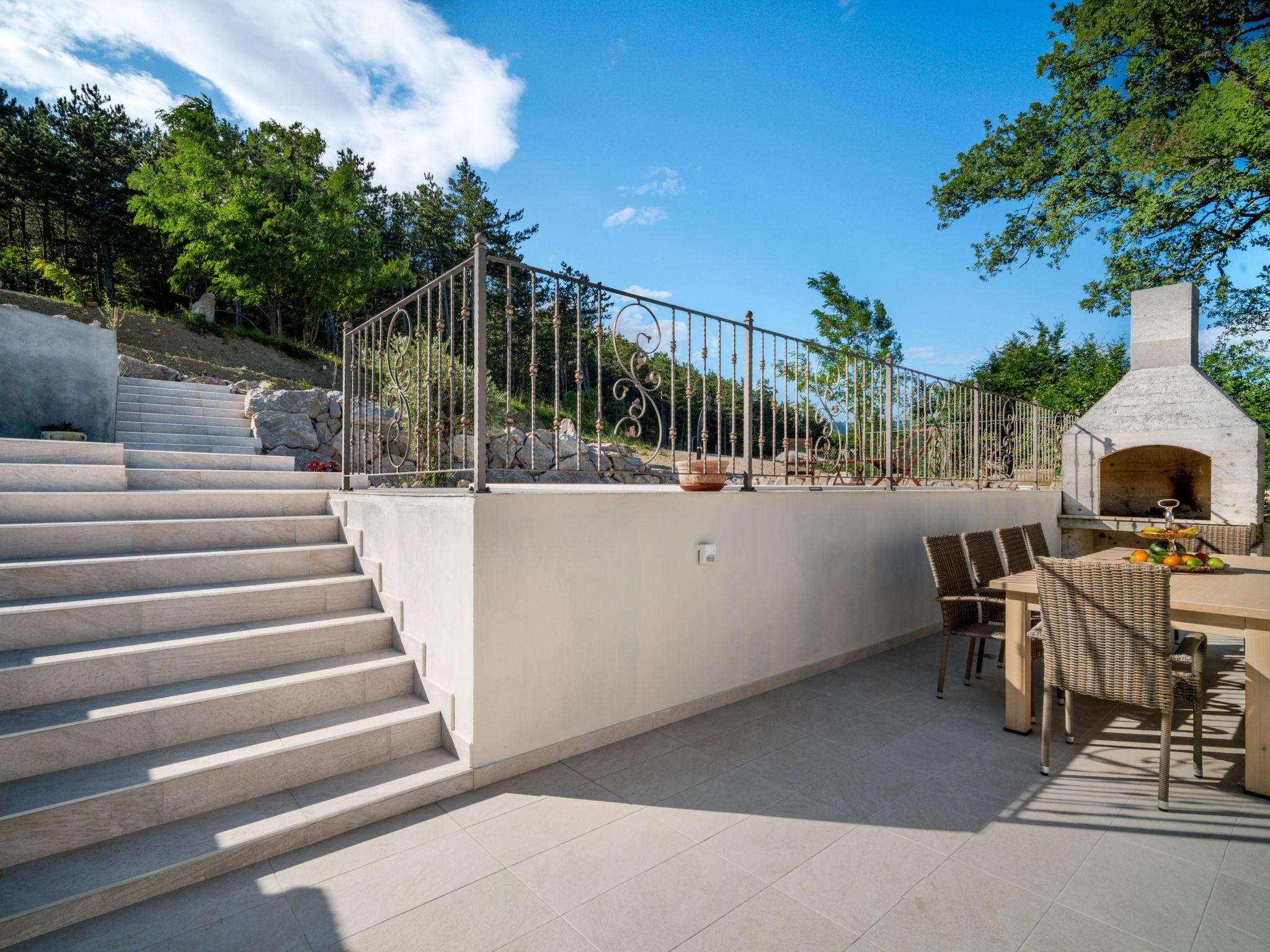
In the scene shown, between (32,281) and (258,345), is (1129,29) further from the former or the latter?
(32,281)

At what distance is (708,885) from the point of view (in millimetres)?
1836

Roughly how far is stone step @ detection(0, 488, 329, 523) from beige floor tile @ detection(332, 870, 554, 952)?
298 cm

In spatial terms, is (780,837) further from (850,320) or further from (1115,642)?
(850,320)

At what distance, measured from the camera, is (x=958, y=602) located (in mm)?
3641

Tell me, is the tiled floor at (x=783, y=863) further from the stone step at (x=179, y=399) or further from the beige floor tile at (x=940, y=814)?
the stone step at (x=179, y=399)

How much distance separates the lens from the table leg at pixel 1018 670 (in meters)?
3.01

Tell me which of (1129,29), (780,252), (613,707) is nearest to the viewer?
(613,707)

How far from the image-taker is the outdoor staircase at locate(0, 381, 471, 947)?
1.83 metres

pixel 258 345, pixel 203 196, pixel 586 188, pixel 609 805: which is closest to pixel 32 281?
pixel 203 196

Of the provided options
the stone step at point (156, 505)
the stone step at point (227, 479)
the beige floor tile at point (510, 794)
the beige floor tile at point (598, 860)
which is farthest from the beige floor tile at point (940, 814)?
the stone step at point (227, 479)

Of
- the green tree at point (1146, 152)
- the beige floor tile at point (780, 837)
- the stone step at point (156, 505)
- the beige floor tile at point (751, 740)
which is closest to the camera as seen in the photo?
the beige floor tile at point (780, 837)

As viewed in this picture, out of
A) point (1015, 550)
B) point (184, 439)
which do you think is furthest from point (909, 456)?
point (184, 439)

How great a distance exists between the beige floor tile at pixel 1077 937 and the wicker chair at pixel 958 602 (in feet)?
6.28

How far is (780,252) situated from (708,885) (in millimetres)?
18009
